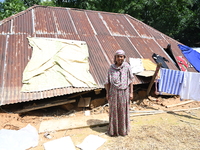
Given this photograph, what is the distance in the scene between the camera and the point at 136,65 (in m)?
5.59

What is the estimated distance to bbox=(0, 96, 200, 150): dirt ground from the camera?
3.11 metres

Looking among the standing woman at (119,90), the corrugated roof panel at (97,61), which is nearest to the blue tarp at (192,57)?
the corrugated roof panel at (97,61)

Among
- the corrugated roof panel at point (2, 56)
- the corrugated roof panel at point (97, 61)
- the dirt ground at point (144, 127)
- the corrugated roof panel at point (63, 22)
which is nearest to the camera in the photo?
the dirt ground at point (144, 127)

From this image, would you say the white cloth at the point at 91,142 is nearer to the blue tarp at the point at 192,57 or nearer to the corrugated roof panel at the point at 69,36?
the corrugated roof panel at the point at 69,36

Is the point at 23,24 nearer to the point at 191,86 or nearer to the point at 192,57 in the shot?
the point at 191,86

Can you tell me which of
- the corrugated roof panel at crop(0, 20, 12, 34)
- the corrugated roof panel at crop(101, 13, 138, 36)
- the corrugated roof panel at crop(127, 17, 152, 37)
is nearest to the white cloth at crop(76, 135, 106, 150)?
the corrugated roof panel at crop(0, 20, 12, 34)

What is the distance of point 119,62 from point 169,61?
4581mm

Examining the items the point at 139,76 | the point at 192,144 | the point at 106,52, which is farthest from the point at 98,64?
the point at 192,144

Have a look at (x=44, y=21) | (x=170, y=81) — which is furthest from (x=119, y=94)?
(x=44, y=21)

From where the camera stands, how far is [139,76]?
5.41 meters

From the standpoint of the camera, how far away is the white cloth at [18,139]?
2.90 m

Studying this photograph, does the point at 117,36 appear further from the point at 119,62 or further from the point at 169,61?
the point at 119,62

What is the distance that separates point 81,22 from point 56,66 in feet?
10.4

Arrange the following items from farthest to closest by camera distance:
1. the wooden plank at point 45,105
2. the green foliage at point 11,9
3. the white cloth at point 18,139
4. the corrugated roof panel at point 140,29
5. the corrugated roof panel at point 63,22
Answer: the green foliage at point 11,9
the corrugated roof panel at point 140,29
the corrugated roof panel at point 63,22
the wooden plank at point 45,105
the white cloth at point 18,139
